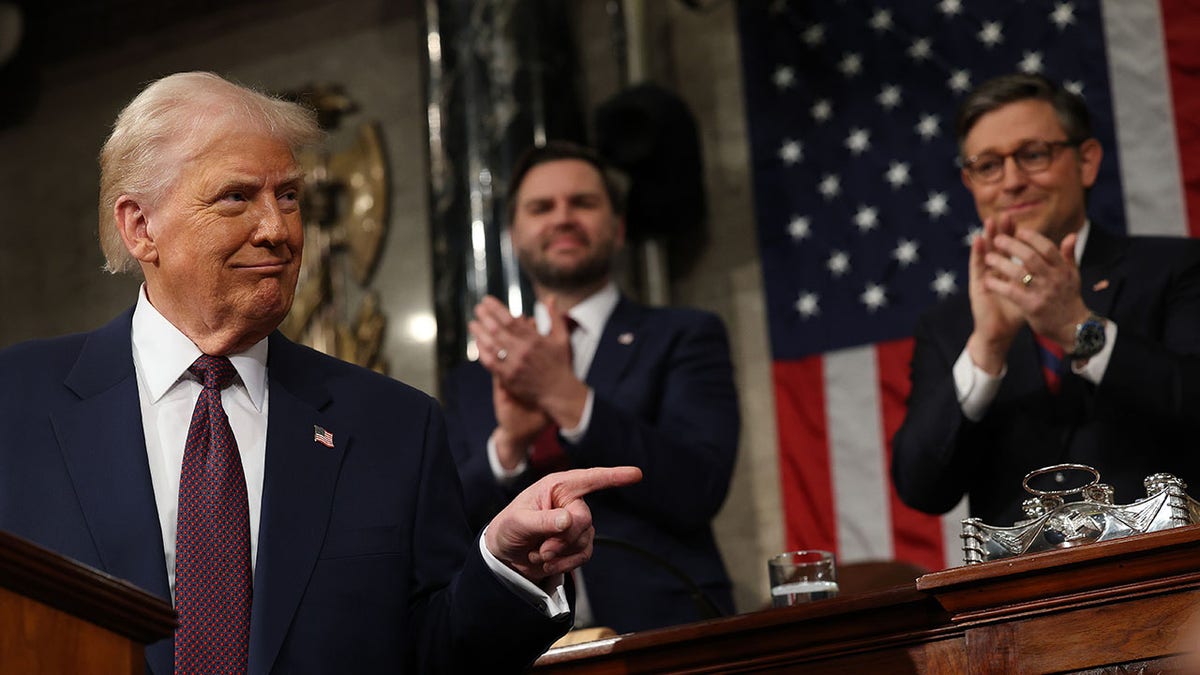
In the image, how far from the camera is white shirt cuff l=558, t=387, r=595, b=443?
3.71 meters

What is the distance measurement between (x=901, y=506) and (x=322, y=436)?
3580 millimetres

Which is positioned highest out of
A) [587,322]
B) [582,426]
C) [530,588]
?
[587,322]

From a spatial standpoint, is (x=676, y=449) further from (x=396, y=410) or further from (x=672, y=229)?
(x=672, y=229)

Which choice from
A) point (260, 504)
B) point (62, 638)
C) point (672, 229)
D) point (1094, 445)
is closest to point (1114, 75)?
point (672, 229)

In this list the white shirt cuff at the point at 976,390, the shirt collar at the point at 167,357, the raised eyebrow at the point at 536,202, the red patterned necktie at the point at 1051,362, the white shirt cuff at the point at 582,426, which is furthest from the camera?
the raised eyebrow at the point at 536,202

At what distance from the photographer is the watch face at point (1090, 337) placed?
3.23m

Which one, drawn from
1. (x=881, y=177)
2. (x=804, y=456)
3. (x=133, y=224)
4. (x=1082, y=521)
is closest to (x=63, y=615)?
(x=133, y=224)

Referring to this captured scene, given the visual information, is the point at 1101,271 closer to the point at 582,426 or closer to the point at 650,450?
the point at 650,450

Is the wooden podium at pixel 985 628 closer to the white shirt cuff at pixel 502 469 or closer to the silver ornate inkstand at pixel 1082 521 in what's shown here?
the silver ornate inkstand at pixel 1082 521

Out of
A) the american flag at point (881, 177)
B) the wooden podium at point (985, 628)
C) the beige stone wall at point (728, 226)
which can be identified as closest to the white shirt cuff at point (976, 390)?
the wooden podium at point (985, 628)

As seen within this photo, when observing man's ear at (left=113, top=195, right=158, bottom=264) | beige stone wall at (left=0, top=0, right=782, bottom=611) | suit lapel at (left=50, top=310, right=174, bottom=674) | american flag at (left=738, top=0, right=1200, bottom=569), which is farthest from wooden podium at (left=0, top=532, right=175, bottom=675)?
beige stone wall at (left=0, top=0, right=782, bottom=611)

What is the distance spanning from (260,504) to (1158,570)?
1222mm

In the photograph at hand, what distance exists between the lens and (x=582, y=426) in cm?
372

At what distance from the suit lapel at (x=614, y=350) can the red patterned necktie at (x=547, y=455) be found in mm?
174
